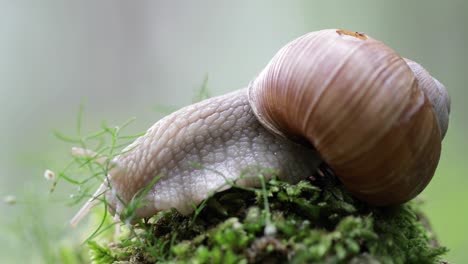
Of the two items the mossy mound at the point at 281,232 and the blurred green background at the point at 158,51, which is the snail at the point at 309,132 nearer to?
the mossy mound at the point at 281,232

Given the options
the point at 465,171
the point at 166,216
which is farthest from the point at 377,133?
the point at 465,171

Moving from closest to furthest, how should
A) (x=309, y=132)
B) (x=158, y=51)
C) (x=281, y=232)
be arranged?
1. (x=281, y=232)
2. (x=309, y=132)
3. (x=158, y=51)

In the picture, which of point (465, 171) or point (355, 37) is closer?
point (355, 37)

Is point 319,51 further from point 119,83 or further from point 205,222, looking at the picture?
point 119,83

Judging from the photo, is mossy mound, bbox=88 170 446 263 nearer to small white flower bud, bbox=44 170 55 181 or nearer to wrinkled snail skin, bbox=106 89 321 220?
wrinkled snail skin, bbox=106 89 321 220

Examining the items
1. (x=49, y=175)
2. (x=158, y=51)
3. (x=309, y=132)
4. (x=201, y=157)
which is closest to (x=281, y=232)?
(x=309, y=132)

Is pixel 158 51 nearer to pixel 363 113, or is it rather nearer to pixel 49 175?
pixel 49 175
